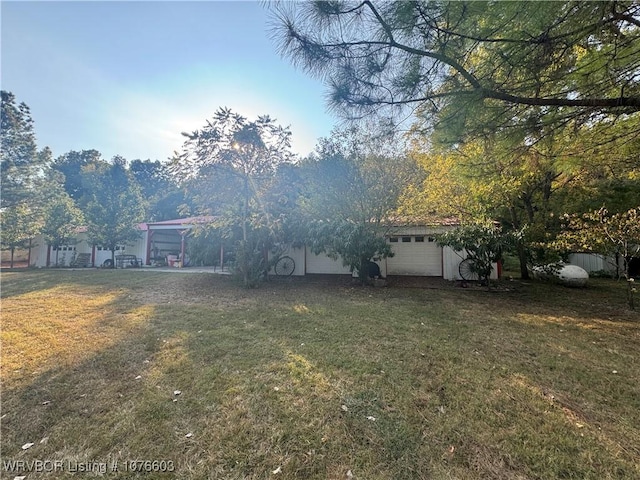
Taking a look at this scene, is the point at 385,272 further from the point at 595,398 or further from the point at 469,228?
the point at 595,398

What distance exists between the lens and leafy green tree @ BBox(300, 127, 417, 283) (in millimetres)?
8680

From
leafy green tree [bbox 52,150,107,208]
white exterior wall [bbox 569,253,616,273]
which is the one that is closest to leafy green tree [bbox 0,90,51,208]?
leafy green tree [bbox 52,150,107,208]

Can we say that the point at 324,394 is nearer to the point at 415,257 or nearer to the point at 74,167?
the point at 415,257

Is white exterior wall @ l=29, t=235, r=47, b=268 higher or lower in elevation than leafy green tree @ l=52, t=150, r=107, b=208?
lower

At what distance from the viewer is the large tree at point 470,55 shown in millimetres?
2773

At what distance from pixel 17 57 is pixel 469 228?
10.4 m

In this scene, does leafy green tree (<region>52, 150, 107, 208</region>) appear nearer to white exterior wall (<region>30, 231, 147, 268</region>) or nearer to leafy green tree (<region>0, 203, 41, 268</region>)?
white exterior wall (<region>30, 231, 147, 268</region>)

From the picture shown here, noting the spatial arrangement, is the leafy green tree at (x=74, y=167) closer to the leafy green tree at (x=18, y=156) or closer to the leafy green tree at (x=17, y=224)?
the leafy green tree at (x=18, y=156)

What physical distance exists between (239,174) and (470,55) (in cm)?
681

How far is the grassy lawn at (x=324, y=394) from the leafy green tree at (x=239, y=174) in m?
3.37

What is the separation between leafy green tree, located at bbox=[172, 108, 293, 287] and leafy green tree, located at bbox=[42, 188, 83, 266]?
12.8 m

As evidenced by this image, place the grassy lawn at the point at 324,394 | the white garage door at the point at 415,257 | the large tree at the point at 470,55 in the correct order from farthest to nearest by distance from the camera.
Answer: the white garage door at the point at 415,257 → the large tree at the point at 470,55 → the grassy lawn at the point at 324,394

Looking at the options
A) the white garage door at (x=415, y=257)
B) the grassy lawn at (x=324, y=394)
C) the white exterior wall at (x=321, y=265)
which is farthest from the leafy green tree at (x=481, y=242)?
the white exterior wall at (x=321, y=265)

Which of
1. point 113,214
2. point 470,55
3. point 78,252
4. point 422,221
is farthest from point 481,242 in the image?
point 78,252
